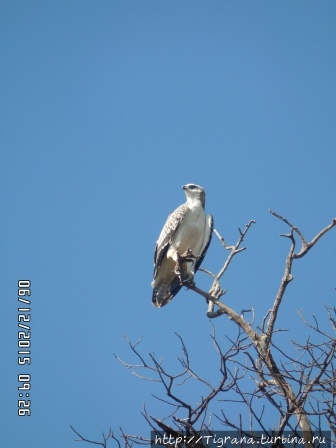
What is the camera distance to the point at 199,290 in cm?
676

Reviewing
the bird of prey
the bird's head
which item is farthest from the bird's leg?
the bird's head

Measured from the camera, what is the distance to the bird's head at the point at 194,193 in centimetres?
966

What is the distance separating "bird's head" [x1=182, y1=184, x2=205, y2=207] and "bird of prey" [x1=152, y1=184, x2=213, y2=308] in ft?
0.52

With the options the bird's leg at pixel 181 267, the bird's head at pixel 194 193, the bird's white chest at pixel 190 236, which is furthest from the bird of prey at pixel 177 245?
the bird's leg at pixel 181 267

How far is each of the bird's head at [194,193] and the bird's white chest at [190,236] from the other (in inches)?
17.1

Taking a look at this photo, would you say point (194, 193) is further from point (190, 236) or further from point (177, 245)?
A: point (177, 245)

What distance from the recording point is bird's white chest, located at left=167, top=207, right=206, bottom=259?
9234 millimetres

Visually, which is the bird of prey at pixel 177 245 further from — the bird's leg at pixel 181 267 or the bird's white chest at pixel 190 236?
the bird's leg at pixel 181 267

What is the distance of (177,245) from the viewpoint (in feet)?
30.3

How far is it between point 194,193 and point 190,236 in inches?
32.0

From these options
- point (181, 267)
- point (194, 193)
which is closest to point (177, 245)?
point (194, 193)

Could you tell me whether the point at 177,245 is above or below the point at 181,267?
above

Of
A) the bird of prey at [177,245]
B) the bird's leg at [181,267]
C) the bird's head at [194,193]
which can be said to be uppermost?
the bird's head at [194,193]

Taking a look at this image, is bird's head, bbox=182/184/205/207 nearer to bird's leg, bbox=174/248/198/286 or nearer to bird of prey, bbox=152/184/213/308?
bird of prey, bbox=152/184/213/308
